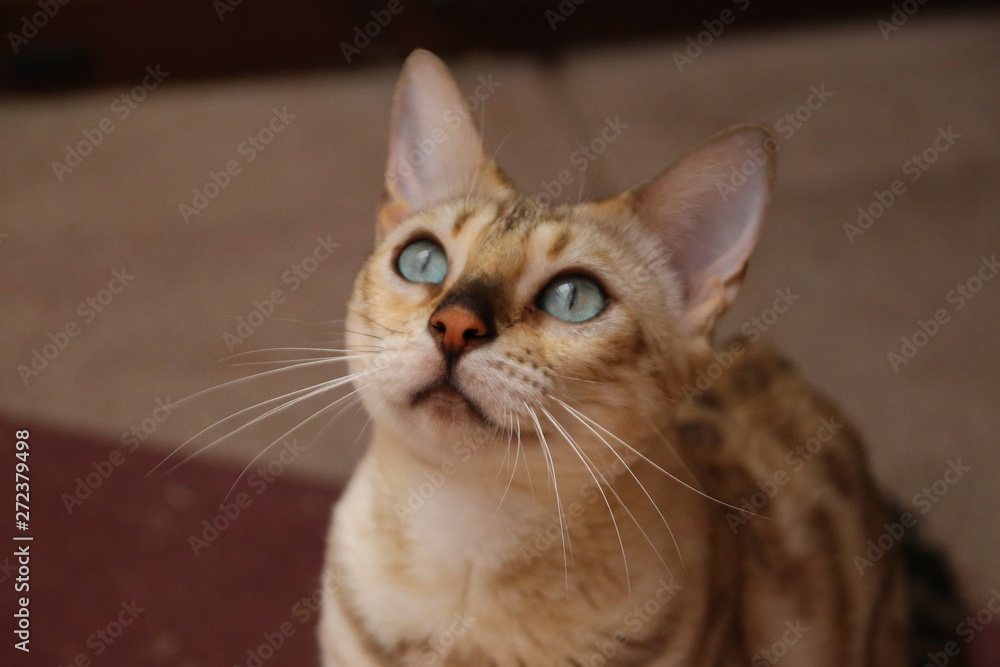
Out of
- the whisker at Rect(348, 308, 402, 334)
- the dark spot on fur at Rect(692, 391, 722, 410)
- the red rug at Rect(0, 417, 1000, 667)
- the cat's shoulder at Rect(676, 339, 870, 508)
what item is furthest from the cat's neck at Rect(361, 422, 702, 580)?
the red rug at Rect(0, 417, 1000, 667)

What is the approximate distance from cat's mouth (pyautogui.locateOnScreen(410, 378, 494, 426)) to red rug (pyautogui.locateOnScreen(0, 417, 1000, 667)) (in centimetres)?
91

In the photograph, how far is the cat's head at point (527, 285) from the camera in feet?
3.81

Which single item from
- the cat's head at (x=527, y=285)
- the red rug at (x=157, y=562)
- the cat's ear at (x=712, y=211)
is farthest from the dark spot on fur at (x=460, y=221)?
the red rug at (x=157, y=562)

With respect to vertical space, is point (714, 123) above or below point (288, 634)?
above

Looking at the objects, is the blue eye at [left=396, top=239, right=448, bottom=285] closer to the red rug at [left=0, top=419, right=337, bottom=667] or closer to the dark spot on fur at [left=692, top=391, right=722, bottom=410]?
the dark spot on fur at [left=692, top=391, right=722, bottom=410]

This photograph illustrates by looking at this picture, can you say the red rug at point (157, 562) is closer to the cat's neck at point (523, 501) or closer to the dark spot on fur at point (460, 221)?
the cat's neck at point (523, 501)

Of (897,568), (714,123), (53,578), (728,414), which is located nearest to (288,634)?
(53,578)

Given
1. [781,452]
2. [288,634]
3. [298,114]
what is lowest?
[781,452]

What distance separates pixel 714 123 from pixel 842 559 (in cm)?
238

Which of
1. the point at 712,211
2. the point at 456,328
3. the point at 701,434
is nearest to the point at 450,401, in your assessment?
the point at 456,328

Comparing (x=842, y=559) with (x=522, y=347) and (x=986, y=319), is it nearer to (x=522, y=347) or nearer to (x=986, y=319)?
(x=522, y=347)

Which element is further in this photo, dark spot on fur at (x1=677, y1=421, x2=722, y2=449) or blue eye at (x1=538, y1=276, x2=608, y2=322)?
dark spot on fur at (x1=677, y1=421, x2=722, y2=449)

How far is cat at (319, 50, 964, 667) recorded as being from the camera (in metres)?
1.19

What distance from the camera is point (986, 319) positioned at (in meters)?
2.85
